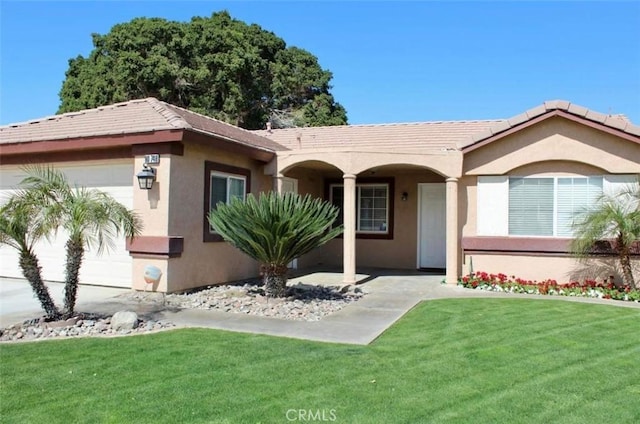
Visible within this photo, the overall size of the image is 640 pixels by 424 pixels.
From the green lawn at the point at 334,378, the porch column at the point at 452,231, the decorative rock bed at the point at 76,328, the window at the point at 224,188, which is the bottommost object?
the green lawn at the point at 334,378

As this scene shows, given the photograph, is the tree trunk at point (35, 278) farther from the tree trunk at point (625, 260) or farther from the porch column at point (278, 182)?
the tree trunk at point (625, 260)

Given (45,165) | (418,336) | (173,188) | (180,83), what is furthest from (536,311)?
(180,83)

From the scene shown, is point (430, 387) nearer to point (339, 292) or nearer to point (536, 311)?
point (536, 311)

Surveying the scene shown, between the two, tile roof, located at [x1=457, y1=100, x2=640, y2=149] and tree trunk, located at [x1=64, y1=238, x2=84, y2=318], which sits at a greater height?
tile roof, located at [x1=457, y1=100, x2=640, y2=149]

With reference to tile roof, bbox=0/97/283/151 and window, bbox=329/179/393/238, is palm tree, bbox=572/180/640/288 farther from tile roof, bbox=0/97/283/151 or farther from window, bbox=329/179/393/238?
tile roof, bbox=0/97/283/151

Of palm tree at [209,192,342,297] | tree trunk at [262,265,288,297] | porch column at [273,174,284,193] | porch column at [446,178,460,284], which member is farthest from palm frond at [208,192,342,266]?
porch column at [446,178,460,284]

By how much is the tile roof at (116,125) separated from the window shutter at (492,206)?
574cm

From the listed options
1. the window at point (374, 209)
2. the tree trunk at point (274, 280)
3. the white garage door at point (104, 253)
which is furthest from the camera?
the window at point (374, 209)

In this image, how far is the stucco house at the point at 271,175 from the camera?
10672 mm

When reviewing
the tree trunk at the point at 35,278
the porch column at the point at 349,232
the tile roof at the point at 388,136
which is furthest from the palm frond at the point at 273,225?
the tile roof at the point at 388,136

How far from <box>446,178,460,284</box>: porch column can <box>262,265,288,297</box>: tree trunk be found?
4611 millimetres

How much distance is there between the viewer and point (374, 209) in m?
16.6

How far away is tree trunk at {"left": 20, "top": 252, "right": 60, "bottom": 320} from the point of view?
739 cm

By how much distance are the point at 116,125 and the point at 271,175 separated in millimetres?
4174
